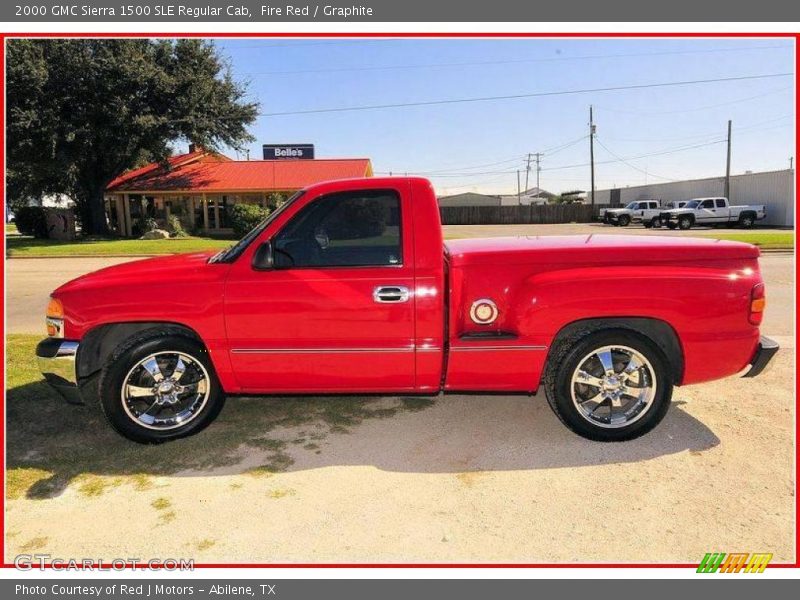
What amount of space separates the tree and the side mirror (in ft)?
86.0

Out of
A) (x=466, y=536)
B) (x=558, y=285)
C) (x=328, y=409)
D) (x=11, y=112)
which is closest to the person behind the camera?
(x=466, y=536)

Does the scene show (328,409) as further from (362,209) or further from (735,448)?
(735,448)

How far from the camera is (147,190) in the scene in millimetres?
32531

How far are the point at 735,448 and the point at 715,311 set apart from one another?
39.1 inches

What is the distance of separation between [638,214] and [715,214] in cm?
650

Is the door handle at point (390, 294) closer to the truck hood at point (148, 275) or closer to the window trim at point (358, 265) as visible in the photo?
the window trim at point (358, 265)

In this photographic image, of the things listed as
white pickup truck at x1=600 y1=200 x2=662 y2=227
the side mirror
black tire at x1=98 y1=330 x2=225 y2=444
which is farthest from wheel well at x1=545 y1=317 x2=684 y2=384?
white pickup truck at x1=600 y1=200 x2=662 y2=227

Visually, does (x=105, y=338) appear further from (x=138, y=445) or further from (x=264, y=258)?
(x=264, y=258)

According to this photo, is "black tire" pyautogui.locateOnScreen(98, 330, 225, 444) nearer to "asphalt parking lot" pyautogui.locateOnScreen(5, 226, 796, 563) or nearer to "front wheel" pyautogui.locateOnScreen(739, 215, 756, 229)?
"asphalt parking lot" pyautogui.locateOnScreen(5, 226, 796, 563)

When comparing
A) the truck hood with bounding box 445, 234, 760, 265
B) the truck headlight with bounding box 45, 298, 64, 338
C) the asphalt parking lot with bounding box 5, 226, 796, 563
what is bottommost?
the asphalt parking lot with bounding box 5, 226, 796, 563

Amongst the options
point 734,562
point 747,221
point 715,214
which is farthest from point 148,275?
point 747,221

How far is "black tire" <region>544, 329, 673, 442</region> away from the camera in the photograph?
153 inches

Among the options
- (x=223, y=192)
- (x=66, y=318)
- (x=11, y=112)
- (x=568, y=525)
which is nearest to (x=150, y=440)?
(x=66, y=318)

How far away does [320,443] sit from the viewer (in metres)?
4.12
